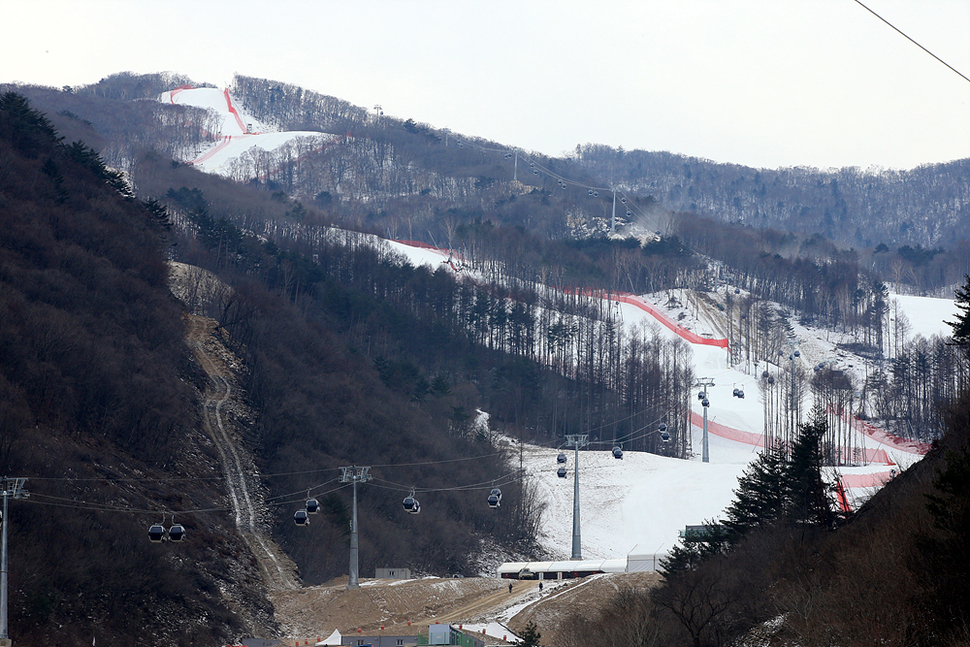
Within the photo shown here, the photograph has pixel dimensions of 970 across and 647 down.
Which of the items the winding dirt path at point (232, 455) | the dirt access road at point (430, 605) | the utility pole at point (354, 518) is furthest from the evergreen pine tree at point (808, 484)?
the winding dirt path at point (232, 455)

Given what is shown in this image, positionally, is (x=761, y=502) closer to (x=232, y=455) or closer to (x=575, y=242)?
(x=232, y=455)

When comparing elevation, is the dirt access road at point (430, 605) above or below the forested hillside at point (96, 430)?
below


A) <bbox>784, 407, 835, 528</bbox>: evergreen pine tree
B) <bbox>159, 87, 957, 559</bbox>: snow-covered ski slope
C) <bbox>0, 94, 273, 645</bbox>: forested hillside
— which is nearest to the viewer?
<bbox>784, 407, 835, 528</bbox>: evergreen pine tree

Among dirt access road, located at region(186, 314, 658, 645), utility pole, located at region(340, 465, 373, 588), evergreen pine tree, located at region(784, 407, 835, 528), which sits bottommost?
dirt access road, located at region(186, 314, 658, 645)

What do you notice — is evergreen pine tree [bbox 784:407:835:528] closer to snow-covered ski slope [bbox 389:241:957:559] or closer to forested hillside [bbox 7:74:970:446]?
snow-covered ski slope [bbox 389:241:957:559]

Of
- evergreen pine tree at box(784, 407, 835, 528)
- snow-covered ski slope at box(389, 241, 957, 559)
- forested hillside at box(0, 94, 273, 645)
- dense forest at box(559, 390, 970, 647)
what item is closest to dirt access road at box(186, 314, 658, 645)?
forested hillside at box(0, 94, 273, 645)

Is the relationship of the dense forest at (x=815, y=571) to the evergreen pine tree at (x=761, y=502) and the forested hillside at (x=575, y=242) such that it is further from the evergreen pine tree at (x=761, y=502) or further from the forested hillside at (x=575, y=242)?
the forested hillside at (x=575, y=242)

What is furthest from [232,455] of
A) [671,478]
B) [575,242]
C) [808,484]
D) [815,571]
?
[575,242]
